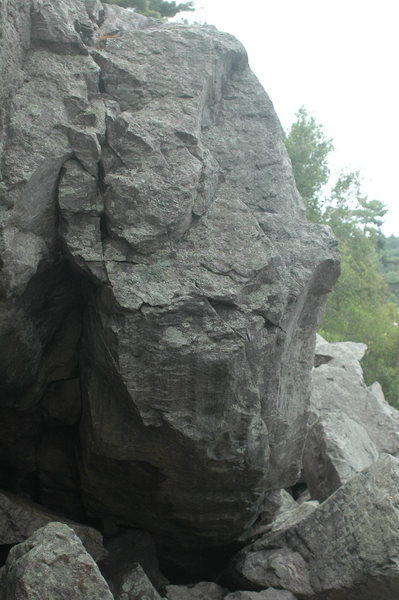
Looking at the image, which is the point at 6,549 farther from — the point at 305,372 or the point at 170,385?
the point at 305,372

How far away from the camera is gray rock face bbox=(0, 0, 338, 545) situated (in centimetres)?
638

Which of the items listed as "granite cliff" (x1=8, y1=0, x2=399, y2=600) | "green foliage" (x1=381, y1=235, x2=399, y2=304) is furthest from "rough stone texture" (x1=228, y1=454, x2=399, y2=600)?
"green foliage" (x1=381, y1=235, x2=399, y2=304)

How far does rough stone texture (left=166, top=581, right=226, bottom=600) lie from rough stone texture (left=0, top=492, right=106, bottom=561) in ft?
2.86

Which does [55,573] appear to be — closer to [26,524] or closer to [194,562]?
[26,524]

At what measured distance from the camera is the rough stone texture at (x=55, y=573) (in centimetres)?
539

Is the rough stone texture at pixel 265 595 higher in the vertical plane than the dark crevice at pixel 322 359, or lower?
lower

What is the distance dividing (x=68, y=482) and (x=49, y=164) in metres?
3.46

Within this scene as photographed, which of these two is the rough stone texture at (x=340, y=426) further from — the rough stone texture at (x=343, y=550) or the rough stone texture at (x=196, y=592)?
the rough stone texture at (x=196, y=592)

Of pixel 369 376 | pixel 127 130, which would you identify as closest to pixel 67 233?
pixel 127 130

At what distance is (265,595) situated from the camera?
711 centimetres

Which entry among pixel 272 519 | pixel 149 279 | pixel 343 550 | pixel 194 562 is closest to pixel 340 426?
pixel 272 519

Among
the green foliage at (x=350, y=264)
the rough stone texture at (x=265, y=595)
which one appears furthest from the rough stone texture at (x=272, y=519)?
the green foliage at (x=350, y=264)

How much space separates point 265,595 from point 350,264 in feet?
86.7

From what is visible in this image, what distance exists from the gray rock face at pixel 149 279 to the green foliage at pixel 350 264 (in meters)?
17.4
